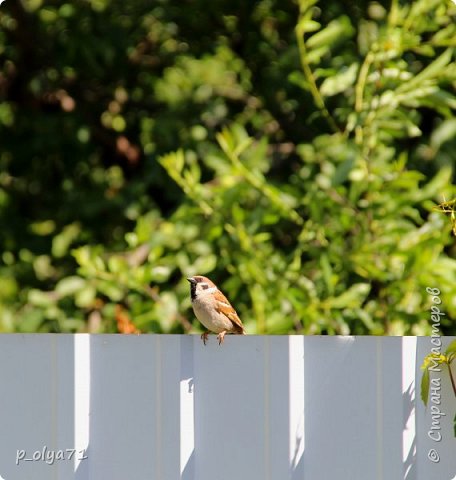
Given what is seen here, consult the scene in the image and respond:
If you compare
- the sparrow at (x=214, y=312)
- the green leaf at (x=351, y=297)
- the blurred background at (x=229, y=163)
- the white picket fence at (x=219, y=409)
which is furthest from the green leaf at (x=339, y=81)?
the white picket fence at (x=219, y=409)

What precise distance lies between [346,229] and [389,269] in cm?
25

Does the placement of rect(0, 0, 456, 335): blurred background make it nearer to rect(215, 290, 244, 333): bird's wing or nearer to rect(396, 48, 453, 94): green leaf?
rect(396, 48, 453, 94): green leaf

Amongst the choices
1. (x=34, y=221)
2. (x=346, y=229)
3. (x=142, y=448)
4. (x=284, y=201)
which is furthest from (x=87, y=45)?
(x=142, y=448)

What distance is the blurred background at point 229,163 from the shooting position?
386cm

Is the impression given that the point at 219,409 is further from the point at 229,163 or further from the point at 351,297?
the point at 229,163

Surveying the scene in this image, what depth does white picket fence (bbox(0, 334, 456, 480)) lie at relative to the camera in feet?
7.45

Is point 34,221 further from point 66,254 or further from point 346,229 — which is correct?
point 346,229

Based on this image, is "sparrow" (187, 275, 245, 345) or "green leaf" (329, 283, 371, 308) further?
"green leaf" (329, 283, 371, 308)

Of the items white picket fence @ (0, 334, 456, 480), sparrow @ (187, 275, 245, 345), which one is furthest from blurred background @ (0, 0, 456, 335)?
white picket fence @ (0, 334, 456, 480)

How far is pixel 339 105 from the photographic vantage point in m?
4.73

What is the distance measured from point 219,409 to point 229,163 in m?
1.99

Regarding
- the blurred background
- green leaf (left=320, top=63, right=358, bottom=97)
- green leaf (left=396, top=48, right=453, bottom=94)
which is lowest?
the blurred background

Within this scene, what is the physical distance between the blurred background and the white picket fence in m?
0.46

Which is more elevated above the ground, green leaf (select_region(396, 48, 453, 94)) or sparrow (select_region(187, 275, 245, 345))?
green leaf (select_region(396, 48, 453, 94))
